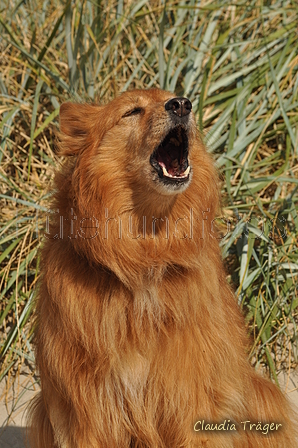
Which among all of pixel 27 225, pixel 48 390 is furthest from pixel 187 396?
pixel 27 225

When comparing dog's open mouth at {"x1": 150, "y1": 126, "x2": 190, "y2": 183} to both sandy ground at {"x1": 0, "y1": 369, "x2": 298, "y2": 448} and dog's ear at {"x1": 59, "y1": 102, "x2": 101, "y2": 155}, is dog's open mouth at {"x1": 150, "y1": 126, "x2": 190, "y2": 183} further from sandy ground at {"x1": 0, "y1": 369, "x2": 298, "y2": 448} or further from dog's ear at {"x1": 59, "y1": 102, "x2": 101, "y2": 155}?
sandy ground at {"x1": 0, "y1": 369, "x2": 298, "y2": 448}

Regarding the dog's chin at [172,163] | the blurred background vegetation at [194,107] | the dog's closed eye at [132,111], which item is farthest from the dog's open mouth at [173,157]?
the blurred background vegetation at [194,107]

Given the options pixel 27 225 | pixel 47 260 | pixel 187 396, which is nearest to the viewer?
pixel 187 396

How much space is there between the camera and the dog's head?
3.20 metres

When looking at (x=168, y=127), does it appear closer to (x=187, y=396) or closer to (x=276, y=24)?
(x=187, y=396)

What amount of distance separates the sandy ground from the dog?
3.36 feet

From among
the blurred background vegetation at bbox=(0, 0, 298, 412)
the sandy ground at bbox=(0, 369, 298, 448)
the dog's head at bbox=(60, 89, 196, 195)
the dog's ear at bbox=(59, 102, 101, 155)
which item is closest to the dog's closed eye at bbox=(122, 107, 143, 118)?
the dog's head at bbox=(60, 89, 196, 195)

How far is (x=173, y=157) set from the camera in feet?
11.2

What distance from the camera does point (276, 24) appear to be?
Result: 6.51 metres

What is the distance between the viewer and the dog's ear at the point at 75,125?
3.42 m

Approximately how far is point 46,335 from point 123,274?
493 mm

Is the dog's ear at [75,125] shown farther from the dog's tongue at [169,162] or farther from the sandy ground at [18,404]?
the sandy ground at [18,404]

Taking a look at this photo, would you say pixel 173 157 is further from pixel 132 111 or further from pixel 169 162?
pixel 132 111

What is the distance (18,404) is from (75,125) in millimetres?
2302
